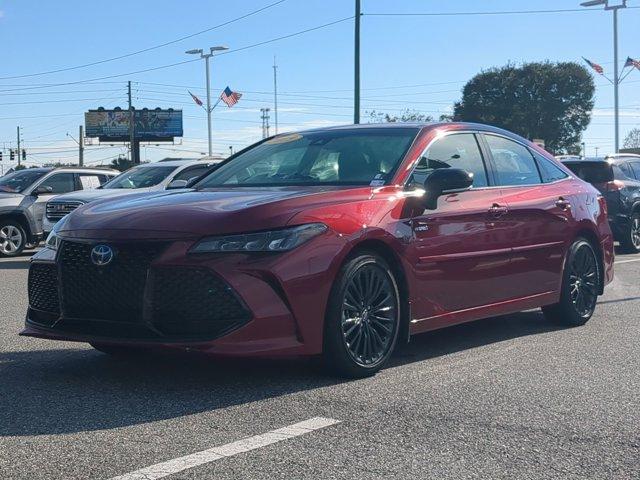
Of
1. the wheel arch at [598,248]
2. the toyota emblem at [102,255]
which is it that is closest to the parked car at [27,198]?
the wheel arch at [598,248]

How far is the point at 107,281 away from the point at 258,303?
867 mm

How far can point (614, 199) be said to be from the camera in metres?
15.6

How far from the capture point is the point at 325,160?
20.9 feet

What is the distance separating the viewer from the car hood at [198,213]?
5.05 m

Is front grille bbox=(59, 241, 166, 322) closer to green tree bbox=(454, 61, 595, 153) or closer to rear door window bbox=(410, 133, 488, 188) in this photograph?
rear door window bbox=(410, 133, 488, 188)

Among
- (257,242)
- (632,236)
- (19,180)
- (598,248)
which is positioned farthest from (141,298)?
Result: (19,180)

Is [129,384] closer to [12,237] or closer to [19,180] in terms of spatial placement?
[12,237]

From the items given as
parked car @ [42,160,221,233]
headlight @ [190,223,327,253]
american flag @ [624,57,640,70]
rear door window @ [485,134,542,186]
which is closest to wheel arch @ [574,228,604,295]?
rear door window @ [485,134,542,186]

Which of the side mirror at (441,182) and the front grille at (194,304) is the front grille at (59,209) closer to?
the side mirror at (441,182)

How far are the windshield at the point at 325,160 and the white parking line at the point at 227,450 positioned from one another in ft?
6.47

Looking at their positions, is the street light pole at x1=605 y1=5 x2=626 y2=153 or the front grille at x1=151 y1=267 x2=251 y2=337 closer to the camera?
the front grille at x1=151 y1=267 x2=251 y2=337

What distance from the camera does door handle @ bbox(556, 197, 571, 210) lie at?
739cm

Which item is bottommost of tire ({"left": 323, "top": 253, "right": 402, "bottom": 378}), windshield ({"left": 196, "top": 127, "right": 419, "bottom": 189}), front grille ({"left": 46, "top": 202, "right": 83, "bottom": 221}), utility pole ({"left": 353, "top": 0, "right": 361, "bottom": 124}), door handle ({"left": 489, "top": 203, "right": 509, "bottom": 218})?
tire ({"left": 323, "top": 253, "right": 402, "bottom": 378})

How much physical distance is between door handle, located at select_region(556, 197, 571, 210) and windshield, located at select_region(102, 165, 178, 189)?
8345 mm
